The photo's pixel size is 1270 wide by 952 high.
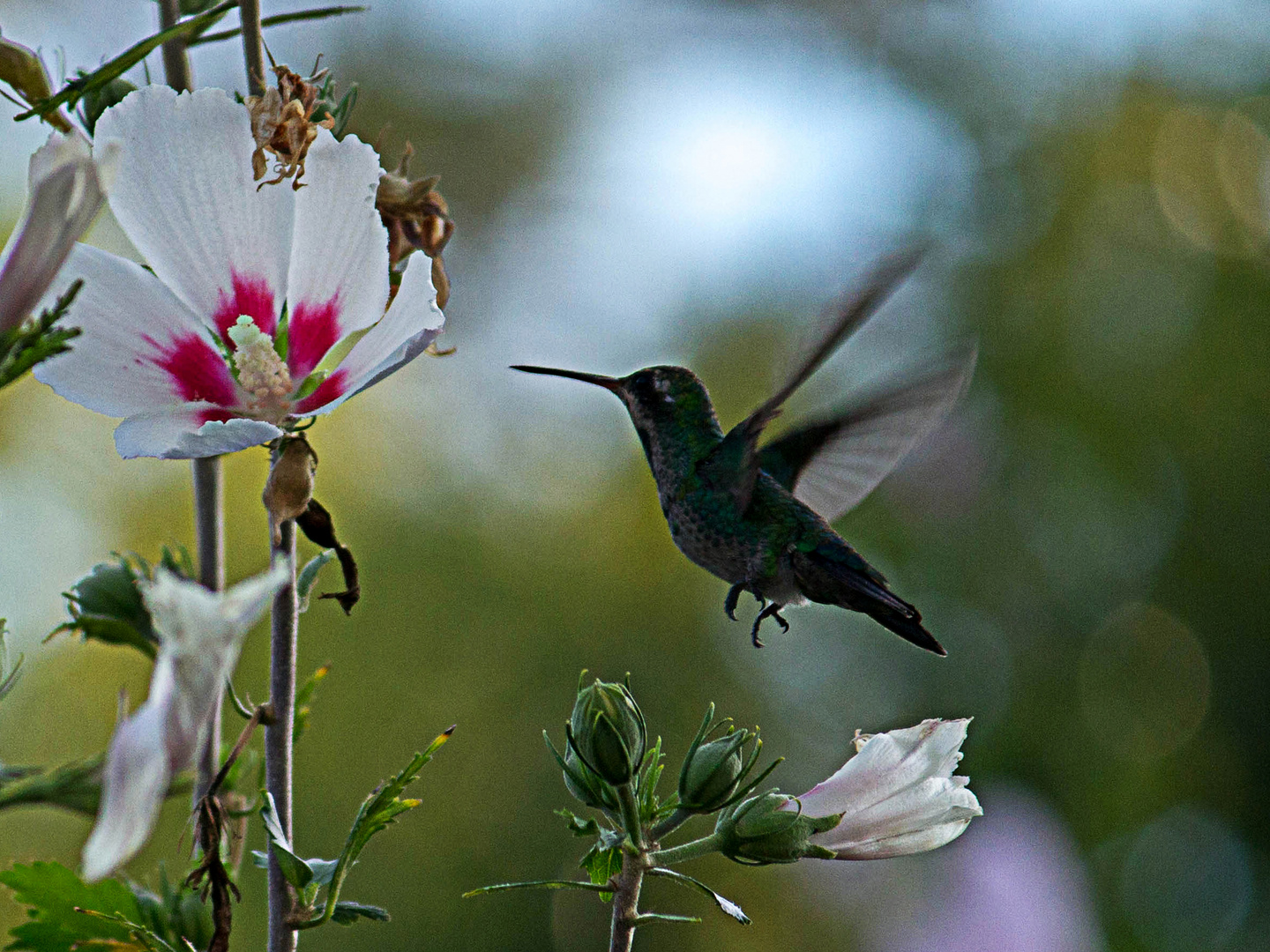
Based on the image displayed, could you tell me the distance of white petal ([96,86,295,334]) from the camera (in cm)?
64

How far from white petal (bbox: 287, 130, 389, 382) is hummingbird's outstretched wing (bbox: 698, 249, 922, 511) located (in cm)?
25

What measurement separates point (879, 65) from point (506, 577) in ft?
8.38

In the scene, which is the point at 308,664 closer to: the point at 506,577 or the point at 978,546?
the point at 506,577

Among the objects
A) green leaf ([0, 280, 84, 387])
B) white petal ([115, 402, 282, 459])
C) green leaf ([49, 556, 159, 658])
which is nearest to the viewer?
green leaf ([0, 280, 84, 387])

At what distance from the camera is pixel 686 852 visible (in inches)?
25.2

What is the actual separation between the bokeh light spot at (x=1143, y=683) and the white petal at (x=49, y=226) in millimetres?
3103

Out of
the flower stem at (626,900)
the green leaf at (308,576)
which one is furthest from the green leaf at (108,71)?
the flower stem at (626,900)

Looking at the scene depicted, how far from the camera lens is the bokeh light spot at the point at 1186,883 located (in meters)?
2.94

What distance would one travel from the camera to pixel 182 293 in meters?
0.70

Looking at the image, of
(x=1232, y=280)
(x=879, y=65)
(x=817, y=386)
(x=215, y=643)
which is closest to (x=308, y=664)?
(x=817, y=386)

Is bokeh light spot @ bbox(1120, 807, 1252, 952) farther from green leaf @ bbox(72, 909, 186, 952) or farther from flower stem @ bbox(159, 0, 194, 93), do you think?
flower stem @ bbox(159, 0, 194, 93)

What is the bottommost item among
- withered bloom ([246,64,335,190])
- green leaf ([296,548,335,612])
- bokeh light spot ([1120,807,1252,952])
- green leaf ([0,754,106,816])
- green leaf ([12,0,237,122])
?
bokeh light spot ([1120,807,1252,952])

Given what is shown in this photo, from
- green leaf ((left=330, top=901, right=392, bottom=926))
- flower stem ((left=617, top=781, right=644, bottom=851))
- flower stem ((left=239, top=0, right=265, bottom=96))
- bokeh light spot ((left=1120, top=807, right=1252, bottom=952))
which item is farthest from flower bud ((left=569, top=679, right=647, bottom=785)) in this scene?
bokeh light spot ((left=1120, top=807, right=1252, bottom=952))

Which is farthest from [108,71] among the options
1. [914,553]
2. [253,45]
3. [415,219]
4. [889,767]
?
[914,553]
